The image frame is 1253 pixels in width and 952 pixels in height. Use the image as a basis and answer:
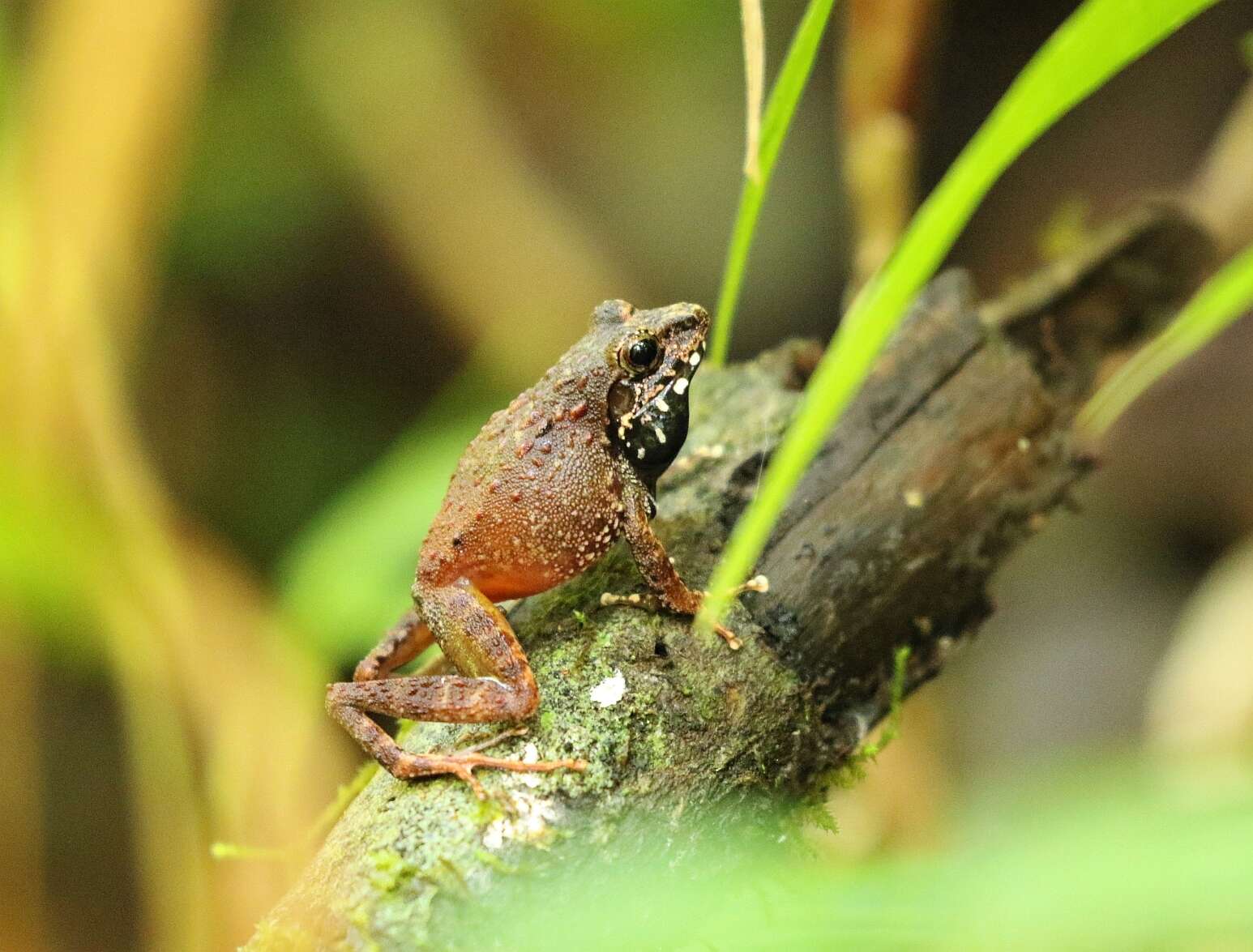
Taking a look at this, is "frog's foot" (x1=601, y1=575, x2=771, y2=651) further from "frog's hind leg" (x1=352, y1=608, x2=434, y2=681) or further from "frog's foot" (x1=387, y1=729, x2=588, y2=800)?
"frog's hind leg" (x1=352, y1=608, x2=434, y2=681)

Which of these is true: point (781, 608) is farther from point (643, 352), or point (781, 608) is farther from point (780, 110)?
point (780, 110)

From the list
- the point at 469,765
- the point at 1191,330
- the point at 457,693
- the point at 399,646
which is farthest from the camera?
the point at 399,646

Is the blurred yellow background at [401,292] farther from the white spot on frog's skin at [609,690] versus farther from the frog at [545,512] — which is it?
the white spot on frog's skin at [609,690]

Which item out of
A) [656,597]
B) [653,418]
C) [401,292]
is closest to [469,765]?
[656,597]

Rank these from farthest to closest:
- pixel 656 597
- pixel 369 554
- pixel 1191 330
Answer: pixel 369 554 < pixel 656 597 < pixel 1191 330

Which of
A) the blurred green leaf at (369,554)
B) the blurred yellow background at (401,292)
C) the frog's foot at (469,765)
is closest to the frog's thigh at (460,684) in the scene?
the frog's foot at (469,765)

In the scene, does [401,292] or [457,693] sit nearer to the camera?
[457,693]

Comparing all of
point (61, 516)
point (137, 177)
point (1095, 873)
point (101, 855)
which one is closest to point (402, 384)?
point (137, 177)
